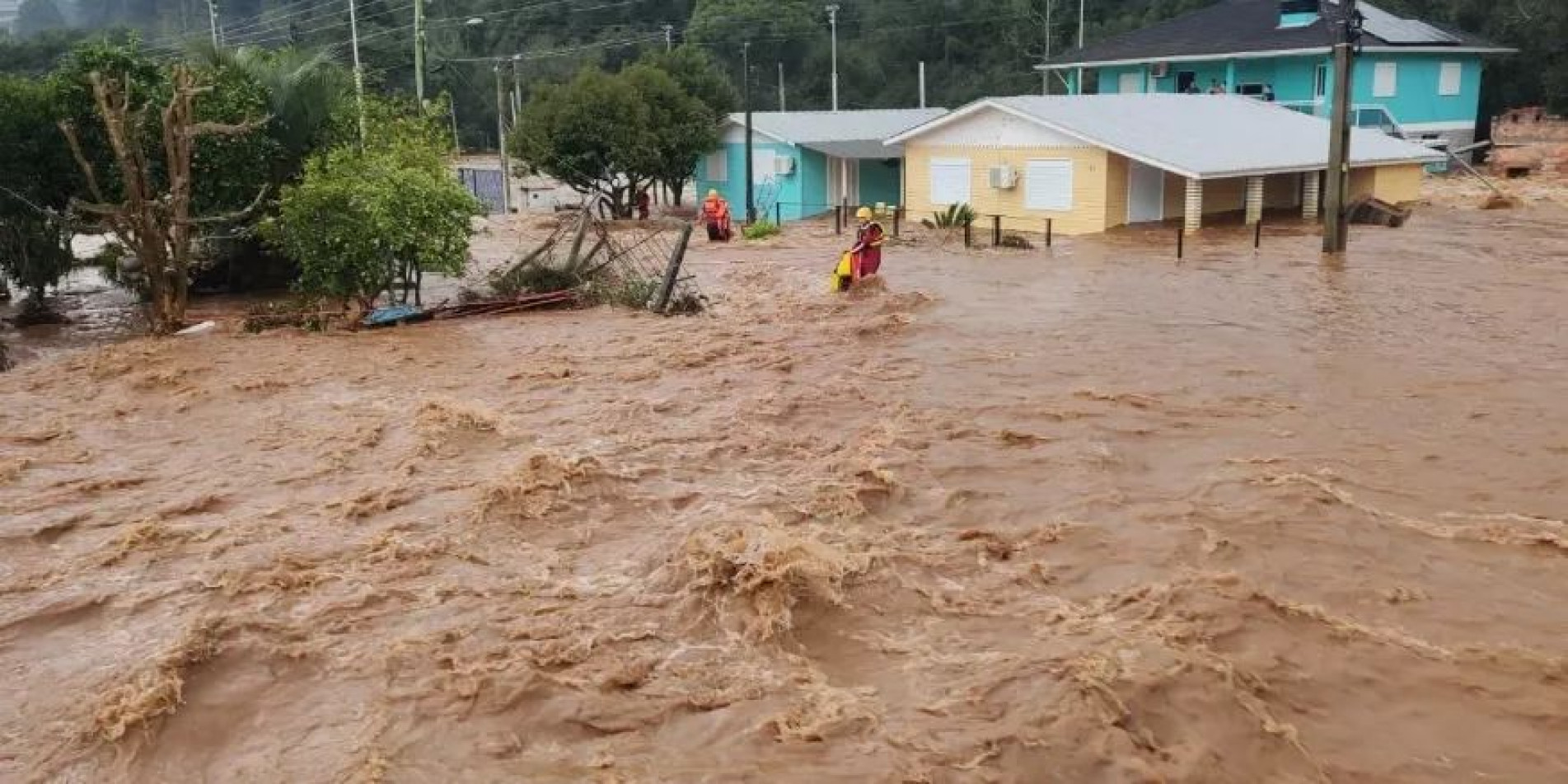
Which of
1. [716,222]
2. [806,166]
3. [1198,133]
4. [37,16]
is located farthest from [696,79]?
[37,16]

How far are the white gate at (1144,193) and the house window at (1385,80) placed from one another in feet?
53.7

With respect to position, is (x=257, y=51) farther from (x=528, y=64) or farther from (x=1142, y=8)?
(x=1142, y=8)

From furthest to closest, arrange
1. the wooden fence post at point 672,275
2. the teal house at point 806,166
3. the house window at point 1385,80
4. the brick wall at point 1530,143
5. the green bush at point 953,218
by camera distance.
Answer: the house window at point 1385,80 < the brick wall at point 1530,143 < the teal house at point 806,166 < the green bush at point 953,218 < the wooden fence post at point 672,275

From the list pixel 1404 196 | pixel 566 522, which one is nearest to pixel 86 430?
pixel 566 522

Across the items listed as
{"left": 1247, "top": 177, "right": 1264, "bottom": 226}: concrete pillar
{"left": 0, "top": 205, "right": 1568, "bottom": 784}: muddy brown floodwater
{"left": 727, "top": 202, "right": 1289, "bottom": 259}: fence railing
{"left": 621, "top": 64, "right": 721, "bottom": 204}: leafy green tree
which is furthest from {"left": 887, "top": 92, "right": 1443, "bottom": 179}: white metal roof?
{"left": 0, "top": 205, "right": 1568, "bottom": 784}: muddy brown floodwater

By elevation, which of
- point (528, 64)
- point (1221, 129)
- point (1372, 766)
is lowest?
point (1372, 766)

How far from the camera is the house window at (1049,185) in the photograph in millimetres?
30406

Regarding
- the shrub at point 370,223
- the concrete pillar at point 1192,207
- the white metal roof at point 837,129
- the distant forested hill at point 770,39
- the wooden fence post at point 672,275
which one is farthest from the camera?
the distant forested hill at point 770,39

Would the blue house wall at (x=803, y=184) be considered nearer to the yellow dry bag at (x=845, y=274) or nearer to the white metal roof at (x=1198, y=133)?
the white metal roof at (x=1198, y=133)

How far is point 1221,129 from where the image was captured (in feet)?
109

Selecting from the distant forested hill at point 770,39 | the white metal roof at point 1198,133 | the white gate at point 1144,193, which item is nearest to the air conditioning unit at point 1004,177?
the white metal roof at point 1198,133

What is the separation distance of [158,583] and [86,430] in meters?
5.35

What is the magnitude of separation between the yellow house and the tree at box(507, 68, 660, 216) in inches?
331

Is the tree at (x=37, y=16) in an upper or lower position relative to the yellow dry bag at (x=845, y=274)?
upper
